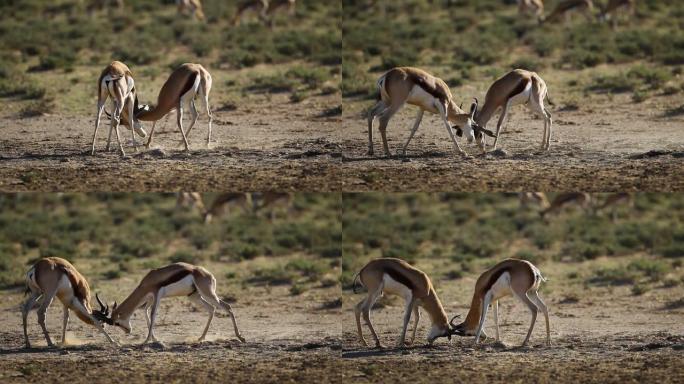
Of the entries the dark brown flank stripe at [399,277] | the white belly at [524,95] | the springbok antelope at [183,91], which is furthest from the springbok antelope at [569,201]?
the dark brown flank stripe at [399,277]

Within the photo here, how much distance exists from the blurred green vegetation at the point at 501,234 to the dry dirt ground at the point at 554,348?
188 centimetres

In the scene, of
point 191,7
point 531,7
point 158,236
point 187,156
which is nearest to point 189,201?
point 158,236

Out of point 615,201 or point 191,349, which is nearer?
point 191,349

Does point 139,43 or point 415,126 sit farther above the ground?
point 139,43

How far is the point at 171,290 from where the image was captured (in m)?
17.9

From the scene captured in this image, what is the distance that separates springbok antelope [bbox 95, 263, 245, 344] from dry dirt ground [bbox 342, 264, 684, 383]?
1.87m

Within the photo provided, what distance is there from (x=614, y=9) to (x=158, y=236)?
1213cm

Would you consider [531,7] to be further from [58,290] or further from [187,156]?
[58,290]

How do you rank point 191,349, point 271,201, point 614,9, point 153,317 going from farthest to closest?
1. point 614,9
2. point 271,201
3. point 191,349
4. point 153,317

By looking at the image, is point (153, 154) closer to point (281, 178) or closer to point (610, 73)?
point (281, 178)

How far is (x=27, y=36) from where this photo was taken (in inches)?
1156

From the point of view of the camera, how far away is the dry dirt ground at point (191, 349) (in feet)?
53.9

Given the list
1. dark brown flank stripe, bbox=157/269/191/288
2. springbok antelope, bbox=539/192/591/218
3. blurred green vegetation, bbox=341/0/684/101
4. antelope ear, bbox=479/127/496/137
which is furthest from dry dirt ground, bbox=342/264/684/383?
springbok antelope, bbox=539/192/591/218

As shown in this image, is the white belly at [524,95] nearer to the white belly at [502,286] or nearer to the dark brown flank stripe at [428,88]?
the dark brown flank stripe at [428,88]
